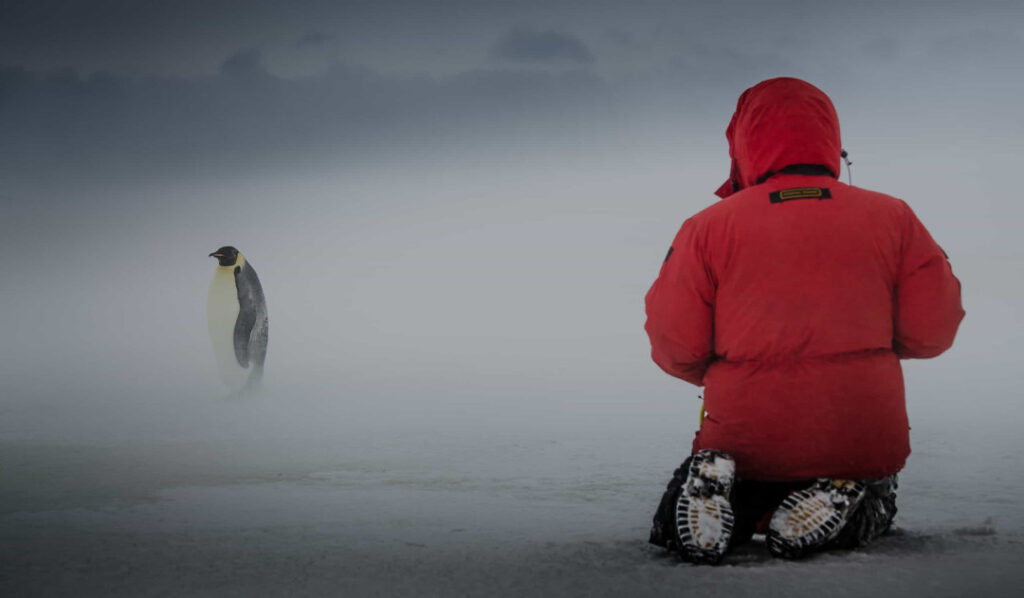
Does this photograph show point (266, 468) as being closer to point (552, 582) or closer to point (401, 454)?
point (401, 454)

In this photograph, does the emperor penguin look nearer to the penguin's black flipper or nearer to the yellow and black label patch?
the penguin's black flipper

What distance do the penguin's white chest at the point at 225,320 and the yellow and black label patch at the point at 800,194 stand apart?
6.06 meters

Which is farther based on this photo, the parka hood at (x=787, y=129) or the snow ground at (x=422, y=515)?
the parka hood at (x=787, y=129)

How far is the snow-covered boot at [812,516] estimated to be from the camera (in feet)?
5.77

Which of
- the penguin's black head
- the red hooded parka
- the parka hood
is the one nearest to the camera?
the red hooded parka

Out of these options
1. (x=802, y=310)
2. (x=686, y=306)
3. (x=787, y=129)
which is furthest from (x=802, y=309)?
(x=787, y=129)

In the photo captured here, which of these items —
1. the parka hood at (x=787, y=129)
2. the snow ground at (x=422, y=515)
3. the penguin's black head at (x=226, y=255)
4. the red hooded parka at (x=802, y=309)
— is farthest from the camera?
the penguin's black head at (x=226, y=255)

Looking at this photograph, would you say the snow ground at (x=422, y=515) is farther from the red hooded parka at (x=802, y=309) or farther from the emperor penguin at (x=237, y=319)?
the emperor penguin at (x=237, y=319)

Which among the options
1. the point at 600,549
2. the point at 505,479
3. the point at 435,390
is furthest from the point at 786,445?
the point at 435,390

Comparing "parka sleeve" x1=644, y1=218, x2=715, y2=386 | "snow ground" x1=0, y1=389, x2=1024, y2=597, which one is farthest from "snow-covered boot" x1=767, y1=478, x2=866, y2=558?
"parka sleeve" x1=644, y1=218, x2=715, y2=386

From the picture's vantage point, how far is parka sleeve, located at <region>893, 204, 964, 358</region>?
1854 mm

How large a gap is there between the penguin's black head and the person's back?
596 cm

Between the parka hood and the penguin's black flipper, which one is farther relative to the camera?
the penguin's black flipper

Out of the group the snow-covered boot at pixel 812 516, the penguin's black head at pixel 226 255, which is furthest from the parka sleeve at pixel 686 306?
the penguin's black head at pixel 226 255
